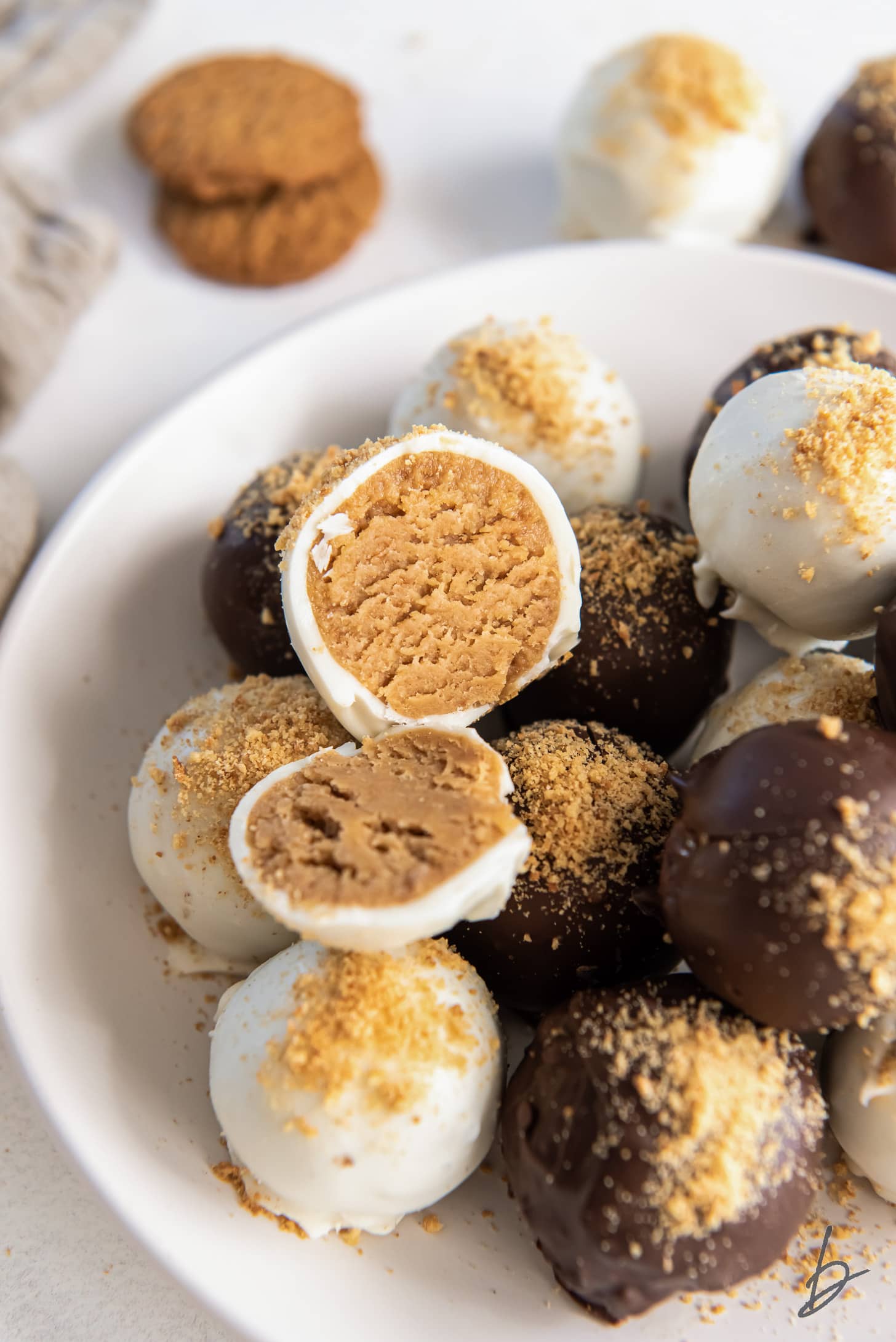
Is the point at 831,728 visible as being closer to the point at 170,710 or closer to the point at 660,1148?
the point at 660,1148

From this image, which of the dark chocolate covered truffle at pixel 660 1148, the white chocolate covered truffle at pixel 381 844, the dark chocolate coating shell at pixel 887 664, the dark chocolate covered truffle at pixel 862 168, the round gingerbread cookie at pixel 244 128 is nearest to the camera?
the dark chocolate covered truffle at pixel 660 1148

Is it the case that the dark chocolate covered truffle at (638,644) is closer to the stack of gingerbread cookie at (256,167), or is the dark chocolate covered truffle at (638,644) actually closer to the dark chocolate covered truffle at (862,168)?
the dark chocolate covered truffle at (862,168)

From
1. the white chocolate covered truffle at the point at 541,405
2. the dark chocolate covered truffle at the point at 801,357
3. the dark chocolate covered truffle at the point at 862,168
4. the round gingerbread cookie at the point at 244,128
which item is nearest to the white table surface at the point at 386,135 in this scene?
the round gingerbread cookie at the point at 244,128

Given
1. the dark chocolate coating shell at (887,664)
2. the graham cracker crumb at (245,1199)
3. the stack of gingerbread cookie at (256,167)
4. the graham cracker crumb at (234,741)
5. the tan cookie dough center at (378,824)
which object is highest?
the stack of gingerbread cookie at (256,167)

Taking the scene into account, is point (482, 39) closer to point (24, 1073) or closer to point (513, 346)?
point (513, 346)

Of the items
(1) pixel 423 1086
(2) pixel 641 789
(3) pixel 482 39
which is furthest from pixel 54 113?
(1) pixel 423 1086
